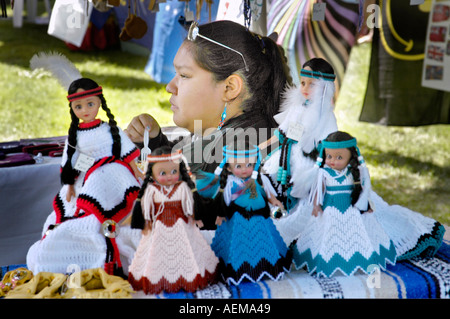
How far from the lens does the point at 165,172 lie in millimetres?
1758

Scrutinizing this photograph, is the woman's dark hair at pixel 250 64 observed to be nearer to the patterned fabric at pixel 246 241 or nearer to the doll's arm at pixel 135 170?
the doll's arm at pixel 135 170

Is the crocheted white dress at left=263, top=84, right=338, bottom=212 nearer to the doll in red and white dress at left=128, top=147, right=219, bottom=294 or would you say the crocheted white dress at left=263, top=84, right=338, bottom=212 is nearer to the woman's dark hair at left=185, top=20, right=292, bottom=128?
the woman's dark hair at left=185, top=20, right=292, bottom=128

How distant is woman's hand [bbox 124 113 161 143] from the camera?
263 centimetres

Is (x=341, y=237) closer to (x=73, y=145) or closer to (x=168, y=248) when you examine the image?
(x=168, y=248)

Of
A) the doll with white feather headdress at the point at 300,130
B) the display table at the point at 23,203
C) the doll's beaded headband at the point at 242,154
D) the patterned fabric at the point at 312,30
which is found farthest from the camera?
the patterned fabric at the point at 312,30

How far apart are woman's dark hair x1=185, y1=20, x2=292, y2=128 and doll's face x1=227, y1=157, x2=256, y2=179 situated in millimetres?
667

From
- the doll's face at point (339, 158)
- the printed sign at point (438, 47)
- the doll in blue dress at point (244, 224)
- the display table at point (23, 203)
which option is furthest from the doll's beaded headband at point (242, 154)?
the printed sign at point (438, 47)

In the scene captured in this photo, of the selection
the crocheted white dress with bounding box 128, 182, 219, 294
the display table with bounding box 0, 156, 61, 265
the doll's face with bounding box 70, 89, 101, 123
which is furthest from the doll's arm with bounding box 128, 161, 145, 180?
the display table with bounding box 0, 156, 61, 265

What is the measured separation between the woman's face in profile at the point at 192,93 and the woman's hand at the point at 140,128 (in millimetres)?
196

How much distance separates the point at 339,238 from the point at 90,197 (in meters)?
0.96

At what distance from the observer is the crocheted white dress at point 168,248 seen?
1728mm

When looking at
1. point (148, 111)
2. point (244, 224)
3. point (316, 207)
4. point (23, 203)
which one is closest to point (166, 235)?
point (244, 224)

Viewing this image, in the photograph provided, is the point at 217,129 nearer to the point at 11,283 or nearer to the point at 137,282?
the point at 137,282

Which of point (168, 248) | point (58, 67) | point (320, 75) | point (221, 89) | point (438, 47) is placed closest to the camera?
point (168, 248)
